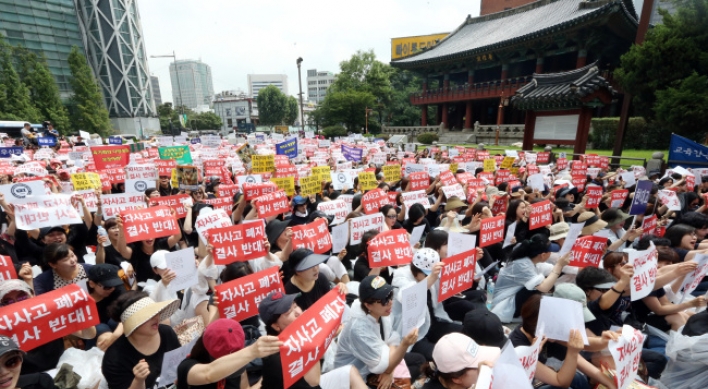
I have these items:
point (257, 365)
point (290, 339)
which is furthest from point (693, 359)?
point (257, 365)

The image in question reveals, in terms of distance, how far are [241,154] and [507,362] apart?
10849 mm

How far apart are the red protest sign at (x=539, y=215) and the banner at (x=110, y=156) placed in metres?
9.30

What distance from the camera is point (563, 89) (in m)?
14.9

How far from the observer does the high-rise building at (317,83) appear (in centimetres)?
13888

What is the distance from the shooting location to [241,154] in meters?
11.5

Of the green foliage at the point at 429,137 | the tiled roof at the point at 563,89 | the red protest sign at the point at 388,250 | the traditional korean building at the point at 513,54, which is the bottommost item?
the green foliage at the point at 429,137

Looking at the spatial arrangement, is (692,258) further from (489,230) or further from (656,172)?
(656,172)

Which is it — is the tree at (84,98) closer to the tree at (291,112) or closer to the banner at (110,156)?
the banner at (110,156)

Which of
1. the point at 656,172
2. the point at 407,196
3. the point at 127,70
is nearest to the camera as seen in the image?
the point at 407,196

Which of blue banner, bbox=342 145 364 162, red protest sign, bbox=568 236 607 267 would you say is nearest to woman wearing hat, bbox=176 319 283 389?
red protest sign, bbox=568 236 607 267

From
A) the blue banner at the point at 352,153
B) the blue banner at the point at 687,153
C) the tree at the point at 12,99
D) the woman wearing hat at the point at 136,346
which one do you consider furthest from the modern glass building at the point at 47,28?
the blue banner at the point at 687,153

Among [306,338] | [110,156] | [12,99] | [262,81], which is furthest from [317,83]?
[306,338]

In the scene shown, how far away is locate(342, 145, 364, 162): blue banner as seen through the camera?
43.5 feet

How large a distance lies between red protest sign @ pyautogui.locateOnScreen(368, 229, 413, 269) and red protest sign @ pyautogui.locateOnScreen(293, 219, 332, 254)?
79 cm
